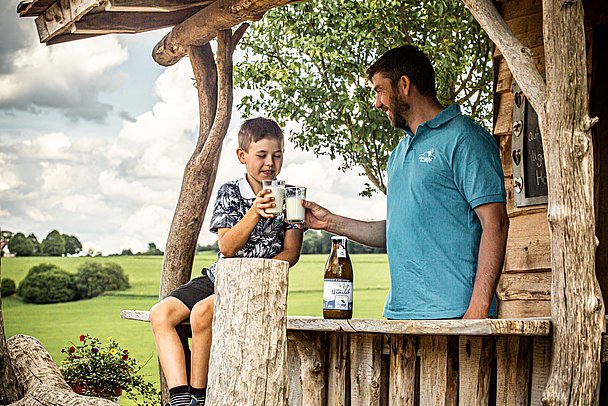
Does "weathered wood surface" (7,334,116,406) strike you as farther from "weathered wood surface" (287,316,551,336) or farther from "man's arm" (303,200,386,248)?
"weathered wood surface" (287,316,551,336)

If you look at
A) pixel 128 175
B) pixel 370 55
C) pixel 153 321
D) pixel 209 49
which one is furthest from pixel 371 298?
pixel 153 321

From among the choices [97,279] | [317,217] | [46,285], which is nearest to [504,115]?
[317,217]

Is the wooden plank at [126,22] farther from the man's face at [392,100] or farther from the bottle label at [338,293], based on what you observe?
the bottle label at [338,293]

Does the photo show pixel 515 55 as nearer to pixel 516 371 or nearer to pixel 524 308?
pixel 516 371

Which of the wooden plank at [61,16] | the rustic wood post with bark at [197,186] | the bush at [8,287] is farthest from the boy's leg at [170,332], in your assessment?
the bush at [8,287]

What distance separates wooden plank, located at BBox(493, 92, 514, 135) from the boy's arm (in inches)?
69.1

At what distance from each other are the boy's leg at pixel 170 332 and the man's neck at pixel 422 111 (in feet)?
4.40

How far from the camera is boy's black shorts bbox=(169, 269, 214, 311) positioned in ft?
13.3

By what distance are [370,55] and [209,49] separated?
363cm

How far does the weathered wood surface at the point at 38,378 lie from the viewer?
4369 mm

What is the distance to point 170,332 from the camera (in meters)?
3.99

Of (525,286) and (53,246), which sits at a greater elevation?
(53,246)

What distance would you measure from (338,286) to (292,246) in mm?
672

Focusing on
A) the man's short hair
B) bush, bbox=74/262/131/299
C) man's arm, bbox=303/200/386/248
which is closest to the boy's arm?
man's arm, bbox=303/200/386/248
